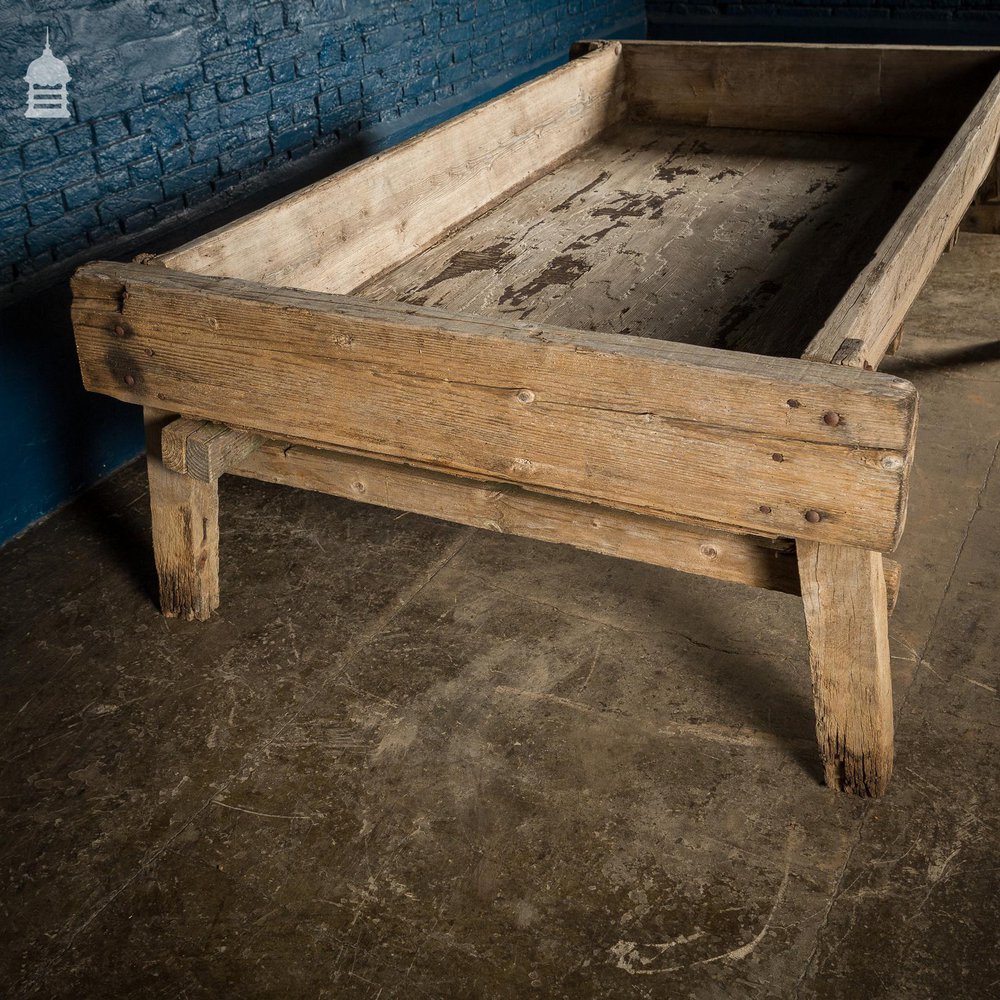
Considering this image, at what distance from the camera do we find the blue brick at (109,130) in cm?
265

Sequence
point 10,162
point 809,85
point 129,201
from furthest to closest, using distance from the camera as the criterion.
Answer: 1. point 809,85
2. point 129,201
3. point 10,162

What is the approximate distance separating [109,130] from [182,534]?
3.73ft

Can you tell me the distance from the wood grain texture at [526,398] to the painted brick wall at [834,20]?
458 cm

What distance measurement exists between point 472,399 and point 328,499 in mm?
1170

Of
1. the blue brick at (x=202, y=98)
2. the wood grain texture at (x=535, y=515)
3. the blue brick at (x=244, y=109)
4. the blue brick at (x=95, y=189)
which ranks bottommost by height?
the wood grain texture at (x=535, y=515)

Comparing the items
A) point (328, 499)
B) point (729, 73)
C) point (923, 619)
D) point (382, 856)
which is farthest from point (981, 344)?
point (382, 856)

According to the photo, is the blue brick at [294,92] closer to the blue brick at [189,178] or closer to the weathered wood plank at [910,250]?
the blue brick at [189,178]

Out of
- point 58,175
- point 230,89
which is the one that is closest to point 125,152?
point 58,175

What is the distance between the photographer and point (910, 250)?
6.56 ft

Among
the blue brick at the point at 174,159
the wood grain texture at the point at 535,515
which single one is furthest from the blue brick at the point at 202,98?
the wood grain texture at the point at 535,515

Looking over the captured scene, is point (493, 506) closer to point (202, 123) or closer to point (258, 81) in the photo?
point (202, 123)

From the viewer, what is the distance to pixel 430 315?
170 centimetres

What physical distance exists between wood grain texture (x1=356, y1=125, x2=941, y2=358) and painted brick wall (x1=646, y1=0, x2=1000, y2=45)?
2.26m

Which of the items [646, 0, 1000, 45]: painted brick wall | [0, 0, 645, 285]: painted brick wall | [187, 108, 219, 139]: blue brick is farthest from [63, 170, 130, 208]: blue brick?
[646, 0, 1000, 45]: painted brick wall
